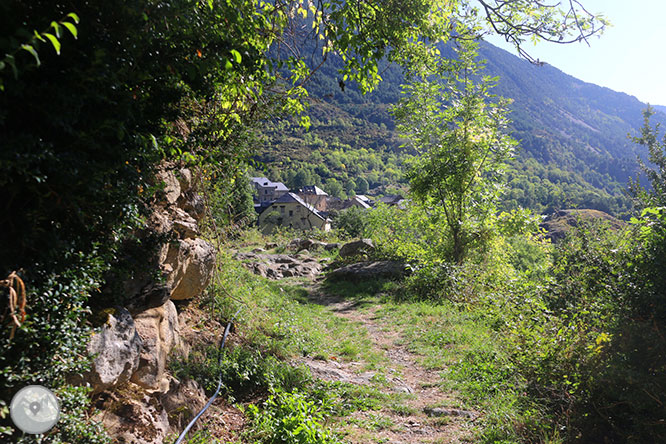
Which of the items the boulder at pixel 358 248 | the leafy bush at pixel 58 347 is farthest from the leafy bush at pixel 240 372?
the boulder at pixel 358 248

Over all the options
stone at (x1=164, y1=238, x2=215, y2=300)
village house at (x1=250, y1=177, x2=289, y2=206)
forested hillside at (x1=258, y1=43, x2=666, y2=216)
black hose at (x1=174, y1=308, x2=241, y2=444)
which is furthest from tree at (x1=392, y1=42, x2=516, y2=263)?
village house at (x1=250, y1=177, x2=289, y2=206)

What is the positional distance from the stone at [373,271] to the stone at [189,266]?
7.98m

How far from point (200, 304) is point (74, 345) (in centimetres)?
328

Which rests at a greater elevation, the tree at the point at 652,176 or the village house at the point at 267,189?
the tree at the point at 652,176

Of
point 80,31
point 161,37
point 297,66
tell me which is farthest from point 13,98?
point 297,66

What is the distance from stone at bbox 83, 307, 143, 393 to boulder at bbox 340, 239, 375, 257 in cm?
1311

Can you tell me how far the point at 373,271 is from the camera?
1291cm

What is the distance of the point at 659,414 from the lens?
277cm

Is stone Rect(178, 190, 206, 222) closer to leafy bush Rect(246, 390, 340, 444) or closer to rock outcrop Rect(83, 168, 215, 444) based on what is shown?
rock outcrop Rect(83, 168, 215, 444)

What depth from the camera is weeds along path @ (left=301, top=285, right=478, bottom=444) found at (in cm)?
371

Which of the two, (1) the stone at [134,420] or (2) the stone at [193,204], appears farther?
(2) the stone at [193,204]

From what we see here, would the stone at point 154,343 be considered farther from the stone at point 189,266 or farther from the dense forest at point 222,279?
the stone at point 189,266

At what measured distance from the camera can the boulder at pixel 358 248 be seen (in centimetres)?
1582

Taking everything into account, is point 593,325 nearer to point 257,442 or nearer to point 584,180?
point 257,442
